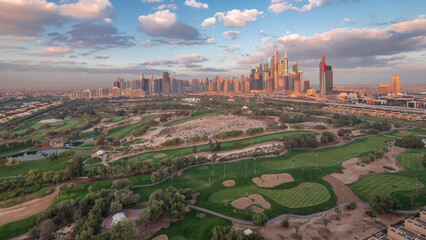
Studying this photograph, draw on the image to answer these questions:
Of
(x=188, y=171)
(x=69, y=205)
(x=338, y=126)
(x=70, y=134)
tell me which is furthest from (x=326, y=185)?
(x=70, y=134)

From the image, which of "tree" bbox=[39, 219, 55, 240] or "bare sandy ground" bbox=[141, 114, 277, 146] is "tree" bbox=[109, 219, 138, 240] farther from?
"bare sandy ground" bbox=[141, 114, 277, 146]

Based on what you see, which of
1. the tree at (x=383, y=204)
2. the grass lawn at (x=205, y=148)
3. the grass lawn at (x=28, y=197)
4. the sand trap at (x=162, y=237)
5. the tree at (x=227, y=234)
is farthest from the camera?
the grass lawn at (x=205, y=148)

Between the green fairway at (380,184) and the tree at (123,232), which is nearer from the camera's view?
the tree at (123,232)

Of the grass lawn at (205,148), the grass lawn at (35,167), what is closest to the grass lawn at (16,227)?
the grass lawn at (35,167)

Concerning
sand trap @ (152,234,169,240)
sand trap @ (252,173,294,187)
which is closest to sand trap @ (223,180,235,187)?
sand trap @ (252,173,294,187)

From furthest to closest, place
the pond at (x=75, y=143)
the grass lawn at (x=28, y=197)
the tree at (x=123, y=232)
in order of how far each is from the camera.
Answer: the pond at (x=75, y=143) → the grass lawn at (x=28, y=197) → the tree at (x=123, y=232)

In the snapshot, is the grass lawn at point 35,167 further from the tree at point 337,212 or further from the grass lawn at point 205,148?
the tree at point 337,212

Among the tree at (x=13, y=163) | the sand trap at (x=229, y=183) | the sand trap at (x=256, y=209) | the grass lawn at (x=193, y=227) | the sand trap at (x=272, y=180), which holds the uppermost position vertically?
the tree at (x=13, y=163)

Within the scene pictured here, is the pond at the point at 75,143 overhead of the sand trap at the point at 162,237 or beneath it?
overhead
